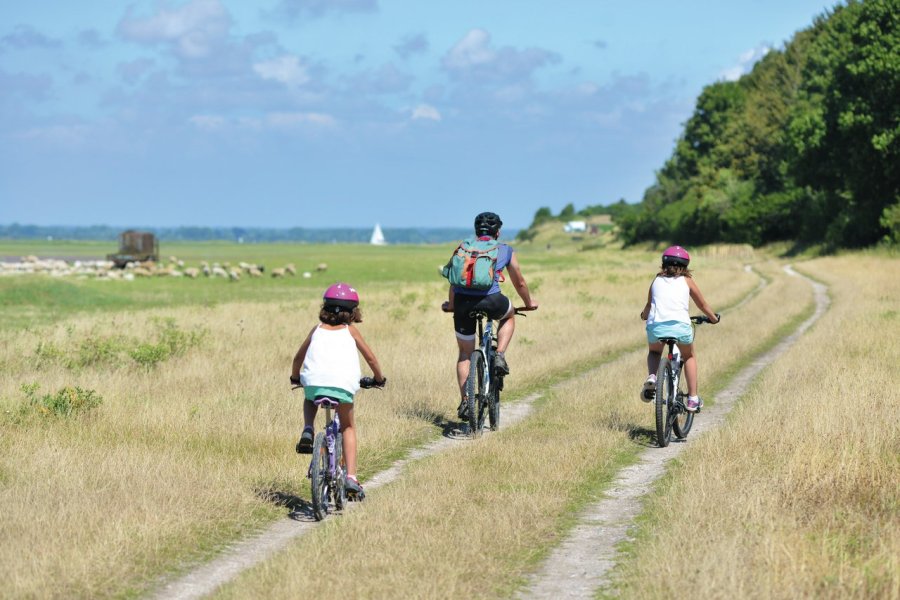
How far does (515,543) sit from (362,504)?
63.6 inches

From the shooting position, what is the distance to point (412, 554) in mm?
7051

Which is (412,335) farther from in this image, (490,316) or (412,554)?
(412,554)

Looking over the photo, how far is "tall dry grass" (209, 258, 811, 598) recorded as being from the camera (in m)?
6.56

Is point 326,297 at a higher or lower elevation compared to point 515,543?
higher

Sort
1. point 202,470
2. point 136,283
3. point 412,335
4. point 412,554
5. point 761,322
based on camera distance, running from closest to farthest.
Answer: point 412,554 < point 202,470 < point 412,335 < point 761,322 < point 136,283

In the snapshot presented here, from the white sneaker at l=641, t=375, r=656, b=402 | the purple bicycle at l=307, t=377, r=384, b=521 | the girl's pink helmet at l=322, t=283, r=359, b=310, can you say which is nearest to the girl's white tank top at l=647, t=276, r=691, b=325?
the white sneaker at l=641, t=375, r=656, b=402

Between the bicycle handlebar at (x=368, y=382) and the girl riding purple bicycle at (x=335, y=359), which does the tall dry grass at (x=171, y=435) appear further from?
the bicycle handlebar at (x=368, y=382)

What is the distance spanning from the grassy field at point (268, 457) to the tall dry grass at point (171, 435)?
0.08ft

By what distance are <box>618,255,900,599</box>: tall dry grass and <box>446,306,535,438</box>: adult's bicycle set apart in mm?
2370

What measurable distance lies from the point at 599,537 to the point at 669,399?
391 centimetres

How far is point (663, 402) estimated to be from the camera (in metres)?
11.1

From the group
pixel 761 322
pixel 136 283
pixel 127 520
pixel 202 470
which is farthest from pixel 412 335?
pixel 136 283

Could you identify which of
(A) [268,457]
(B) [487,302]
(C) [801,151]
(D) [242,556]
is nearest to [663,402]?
(B) [487,302]

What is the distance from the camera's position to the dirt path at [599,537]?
6570 mm
